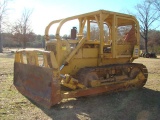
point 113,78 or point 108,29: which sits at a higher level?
point 108,29

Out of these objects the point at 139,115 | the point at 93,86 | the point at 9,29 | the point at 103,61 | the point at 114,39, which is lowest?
the point at 139,115

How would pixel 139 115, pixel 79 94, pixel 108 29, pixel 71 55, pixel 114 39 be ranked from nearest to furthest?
pixel 139 115, pixel 79 94, pixel 71 55, pixel 114 39, pixel 108 29

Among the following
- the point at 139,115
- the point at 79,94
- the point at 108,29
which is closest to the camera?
the point at 139,115

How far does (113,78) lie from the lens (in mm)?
7121

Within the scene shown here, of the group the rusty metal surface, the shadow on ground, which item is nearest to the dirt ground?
the shadow on ground

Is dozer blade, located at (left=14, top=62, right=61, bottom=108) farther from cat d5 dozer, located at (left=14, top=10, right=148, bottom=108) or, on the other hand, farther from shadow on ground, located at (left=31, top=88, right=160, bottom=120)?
shadow on ground, located at (left=31, top=88, right=160, bottom=120)

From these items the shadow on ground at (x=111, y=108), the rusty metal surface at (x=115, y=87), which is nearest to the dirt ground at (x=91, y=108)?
the shadow on ground at (x=111, y=108)

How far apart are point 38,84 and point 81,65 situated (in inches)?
65.1

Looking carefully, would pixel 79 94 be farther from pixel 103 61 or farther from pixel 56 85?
pixel 103 61

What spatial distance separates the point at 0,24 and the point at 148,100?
137 ft

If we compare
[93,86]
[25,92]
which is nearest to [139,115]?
[93,86]

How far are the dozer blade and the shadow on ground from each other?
13.3 inches

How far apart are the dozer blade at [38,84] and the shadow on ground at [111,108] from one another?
13.3 inches

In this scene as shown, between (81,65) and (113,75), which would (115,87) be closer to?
(113,75)
